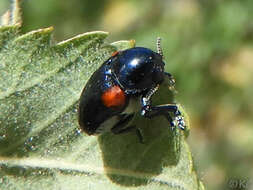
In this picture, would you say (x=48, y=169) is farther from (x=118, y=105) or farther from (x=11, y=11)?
(x=11, y=11)

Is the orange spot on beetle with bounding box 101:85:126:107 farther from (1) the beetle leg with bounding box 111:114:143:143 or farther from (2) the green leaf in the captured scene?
(2) the green leaf

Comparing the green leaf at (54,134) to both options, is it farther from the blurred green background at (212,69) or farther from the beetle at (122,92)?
the blurred green background at (212,69)

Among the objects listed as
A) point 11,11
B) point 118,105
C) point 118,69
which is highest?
point 11,11

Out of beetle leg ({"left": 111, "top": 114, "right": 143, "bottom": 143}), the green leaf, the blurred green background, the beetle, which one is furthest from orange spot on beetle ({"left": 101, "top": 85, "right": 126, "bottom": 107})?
the blurred green background

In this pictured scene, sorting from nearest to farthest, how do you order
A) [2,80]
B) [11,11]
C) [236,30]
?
[2,80] → [11,11] → [236,30]

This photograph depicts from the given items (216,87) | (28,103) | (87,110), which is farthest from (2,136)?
(216,87)

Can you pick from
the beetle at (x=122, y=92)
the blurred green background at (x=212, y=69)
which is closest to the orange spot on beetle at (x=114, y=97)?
the beetle at (x=122, y=92)

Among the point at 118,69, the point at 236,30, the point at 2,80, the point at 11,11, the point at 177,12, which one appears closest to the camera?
the point at 2,80
